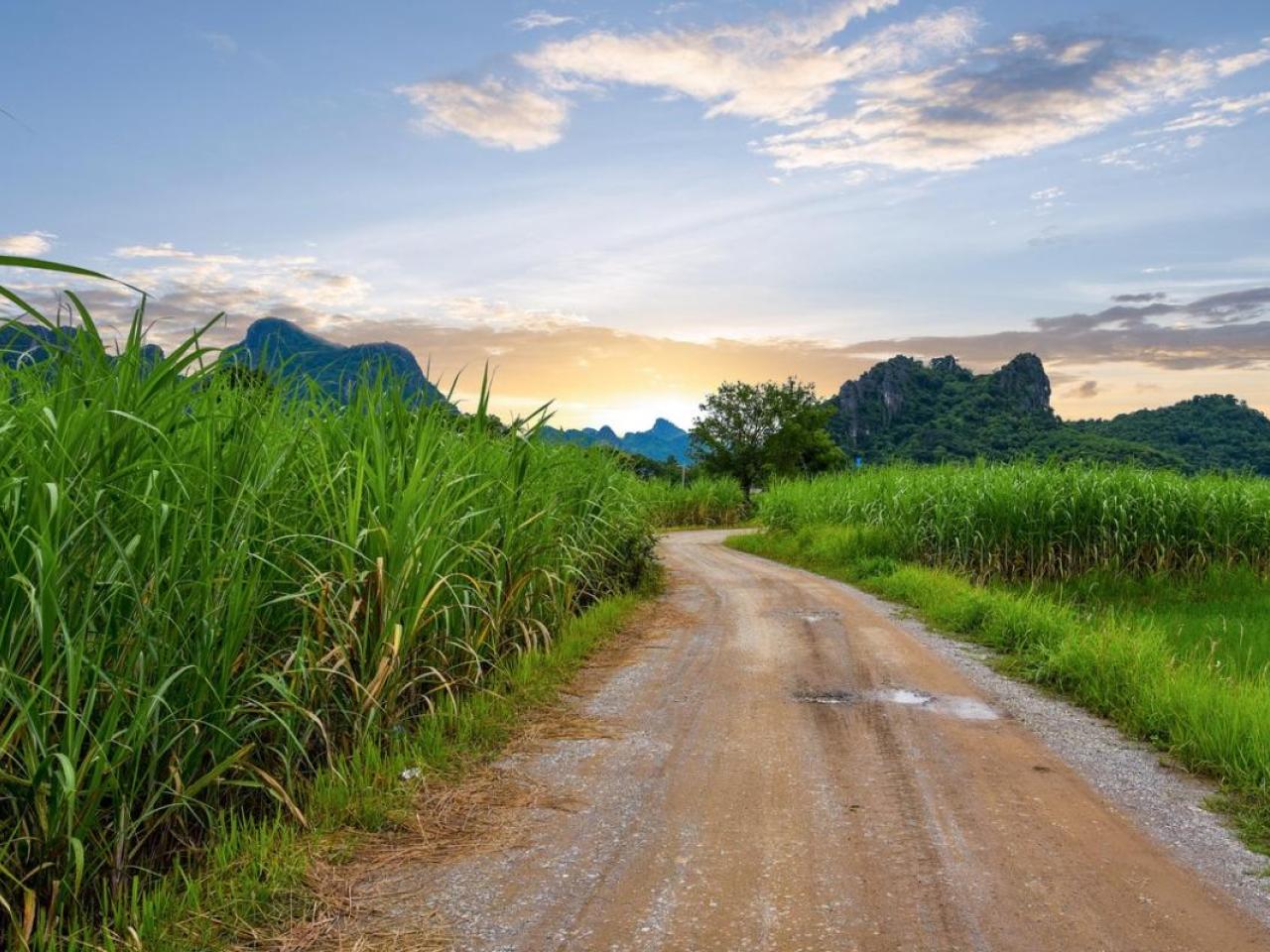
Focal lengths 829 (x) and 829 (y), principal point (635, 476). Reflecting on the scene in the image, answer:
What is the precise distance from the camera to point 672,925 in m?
2.93

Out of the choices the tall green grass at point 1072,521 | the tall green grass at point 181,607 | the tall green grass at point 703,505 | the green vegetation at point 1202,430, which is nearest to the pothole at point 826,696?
the tall green grass at point 181,607

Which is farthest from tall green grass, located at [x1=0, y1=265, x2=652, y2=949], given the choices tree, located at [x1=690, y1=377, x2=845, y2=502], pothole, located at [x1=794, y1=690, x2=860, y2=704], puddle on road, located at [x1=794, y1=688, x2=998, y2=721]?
tree, located at [x1=690, y1=377, x2=845, y2=502]

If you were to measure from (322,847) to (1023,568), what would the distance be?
14488 mm

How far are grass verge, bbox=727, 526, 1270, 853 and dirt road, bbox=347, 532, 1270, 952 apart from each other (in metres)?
0.78

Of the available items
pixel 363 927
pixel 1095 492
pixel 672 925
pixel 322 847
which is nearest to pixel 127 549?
pixel 322 847

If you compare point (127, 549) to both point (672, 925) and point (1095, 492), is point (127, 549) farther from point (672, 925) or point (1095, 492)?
point (1095, 492)

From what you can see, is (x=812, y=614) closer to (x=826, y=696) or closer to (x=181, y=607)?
(x=826, y=696)

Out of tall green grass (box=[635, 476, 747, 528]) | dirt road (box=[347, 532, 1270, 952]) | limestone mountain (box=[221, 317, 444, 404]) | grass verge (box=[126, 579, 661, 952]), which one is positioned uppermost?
limestone mountain (box=[221, 317, 444, 404])

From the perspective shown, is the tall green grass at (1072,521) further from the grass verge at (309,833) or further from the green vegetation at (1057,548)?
the grass verge at (309,833)

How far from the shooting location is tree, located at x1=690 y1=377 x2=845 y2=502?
2223 inches

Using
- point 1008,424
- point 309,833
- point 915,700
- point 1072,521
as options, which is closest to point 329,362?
point 309,833

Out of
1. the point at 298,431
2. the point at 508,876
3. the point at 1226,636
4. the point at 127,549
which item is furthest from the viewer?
the point at 1226,636

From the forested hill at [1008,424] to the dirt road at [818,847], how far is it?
46.0 ft

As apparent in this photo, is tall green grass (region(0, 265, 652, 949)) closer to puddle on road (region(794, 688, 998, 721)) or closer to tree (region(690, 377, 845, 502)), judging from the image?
puddle on road (region(794, 688, 998, 721))
